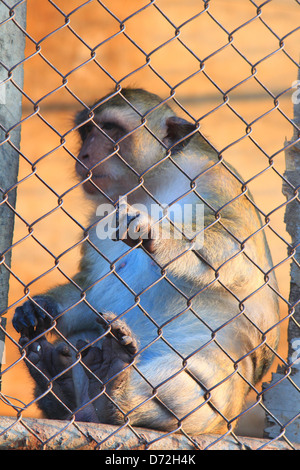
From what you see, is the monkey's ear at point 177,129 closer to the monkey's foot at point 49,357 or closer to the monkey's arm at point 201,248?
the monkey's arm at point 201,248

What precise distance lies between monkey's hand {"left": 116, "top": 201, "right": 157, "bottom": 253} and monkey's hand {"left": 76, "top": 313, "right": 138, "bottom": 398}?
0.32 metres

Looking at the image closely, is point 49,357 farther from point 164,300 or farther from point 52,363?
point 164,300

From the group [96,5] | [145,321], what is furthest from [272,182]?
[145,321]

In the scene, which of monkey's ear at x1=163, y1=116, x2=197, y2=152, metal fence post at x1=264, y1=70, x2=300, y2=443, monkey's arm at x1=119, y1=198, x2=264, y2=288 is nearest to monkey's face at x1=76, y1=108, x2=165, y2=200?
monkey's ear at x1=163, y1=116, x2=197, y2=152

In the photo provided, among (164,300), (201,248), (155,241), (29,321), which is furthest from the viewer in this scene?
(164,300)

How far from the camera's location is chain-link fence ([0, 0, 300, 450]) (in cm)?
251

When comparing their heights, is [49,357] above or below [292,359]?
above

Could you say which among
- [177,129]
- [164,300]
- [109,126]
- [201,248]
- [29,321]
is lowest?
[164,300]

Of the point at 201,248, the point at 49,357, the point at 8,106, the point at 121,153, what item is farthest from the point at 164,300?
the point at 8,106

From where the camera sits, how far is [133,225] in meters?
2.55

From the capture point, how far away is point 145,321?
3.39m

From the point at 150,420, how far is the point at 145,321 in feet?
2.10

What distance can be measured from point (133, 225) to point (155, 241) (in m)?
0.19

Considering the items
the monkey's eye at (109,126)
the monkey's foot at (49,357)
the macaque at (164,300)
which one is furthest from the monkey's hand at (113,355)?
the monkey's eye at (109,126)
